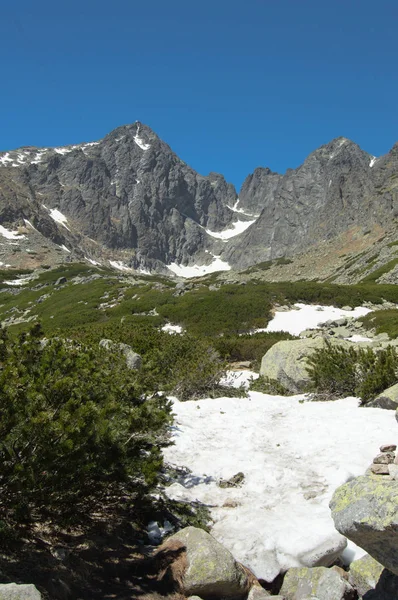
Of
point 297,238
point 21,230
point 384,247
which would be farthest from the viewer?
point 297,238

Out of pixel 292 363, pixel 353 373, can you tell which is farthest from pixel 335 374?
pixel 292 363

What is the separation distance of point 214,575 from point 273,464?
347 centimetres

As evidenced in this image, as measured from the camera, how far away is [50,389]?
14.3ft

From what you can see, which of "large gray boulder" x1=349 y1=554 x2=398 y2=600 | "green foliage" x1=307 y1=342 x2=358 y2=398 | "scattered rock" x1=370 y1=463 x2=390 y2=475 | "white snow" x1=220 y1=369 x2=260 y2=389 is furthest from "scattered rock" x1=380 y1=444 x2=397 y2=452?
"white snow" x1=220 y1=369 x2=260 y2=389

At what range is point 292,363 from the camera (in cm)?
1430

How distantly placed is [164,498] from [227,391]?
7270mm

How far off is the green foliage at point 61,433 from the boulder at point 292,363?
8.87 metres

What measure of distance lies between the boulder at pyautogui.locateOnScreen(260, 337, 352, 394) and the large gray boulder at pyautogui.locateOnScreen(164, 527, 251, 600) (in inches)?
364

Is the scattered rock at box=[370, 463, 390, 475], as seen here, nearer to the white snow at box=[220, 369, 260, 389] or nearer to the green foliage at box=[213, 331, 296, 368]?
the white snow at box=[220, 369, 260, 389]

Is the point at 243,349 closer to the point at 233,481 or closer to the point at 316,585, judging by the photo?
the point at 233,481

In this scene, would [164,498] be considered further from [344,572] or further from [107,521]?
[344,572]

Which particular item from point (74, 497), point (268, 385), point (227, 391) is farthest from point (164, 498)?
point (268, 385)

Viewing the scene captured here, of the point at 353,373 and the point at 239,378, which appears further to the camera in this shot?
the point at 239,378

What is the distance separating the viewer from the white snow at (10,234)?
12538 cm
